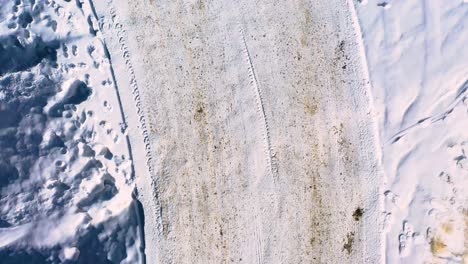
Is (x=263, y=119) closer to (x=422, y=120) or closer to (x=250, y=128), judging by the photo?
(x=250, y=128)

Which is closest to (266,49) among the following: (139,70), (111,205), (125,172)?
(139,70)

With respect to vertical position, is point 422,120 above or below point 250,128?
below

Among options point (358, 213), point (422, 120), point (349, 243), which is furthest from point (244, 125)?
point (422, 120)

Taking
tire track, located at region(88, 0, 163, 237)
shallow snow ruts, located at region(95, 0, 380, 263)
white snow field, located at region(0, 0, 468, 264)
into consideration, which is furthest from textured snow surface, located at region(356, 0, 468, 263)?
tire track, located at region(88, 0, 163, 237)

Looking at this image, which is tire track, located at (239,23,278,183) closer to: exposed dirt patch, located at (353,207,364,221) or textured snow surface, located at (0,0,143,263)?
exposed dirt patch, located at (353,207,364,221)

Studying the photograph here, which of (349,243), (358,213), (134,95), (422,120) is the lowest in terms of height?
(349,243)

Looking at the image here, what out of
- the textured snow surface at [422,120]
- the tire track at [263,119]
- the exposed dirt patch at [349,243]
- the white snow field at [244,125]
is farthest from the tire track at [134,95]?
the textured snow surface at [422,120]

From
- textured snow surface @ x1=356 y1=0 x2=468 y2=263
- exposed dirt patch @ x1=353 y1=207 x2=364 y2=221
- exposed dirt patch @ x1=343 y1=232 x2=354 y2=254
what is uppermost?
textured snow surface @ x1=356 y1=0 x2=468 y2=263
